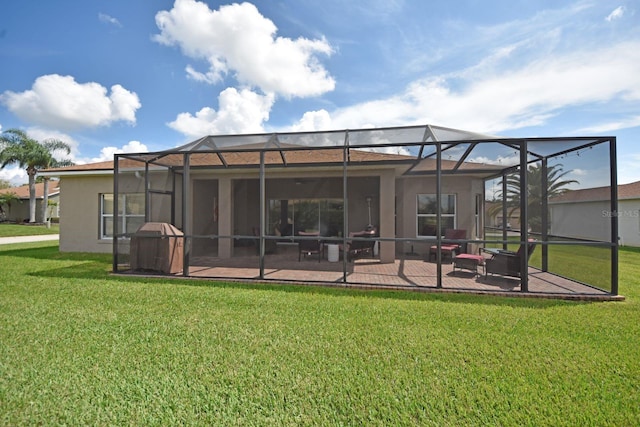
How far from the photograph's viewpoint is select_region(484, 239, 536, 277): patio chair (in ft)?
20.4

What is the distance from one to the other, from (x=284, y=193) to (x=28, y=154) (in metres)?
29.0

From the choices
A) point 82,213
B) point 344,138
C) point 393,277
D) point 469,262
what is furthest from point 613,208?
point 82,213

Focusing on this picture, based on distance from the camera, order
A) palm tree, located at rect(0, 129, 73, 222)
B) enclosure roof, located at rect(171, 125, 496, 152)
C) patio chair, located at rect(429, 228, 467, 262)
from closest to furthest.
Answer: enclosure roof, located at rect(171, 125, 496, 152), patio chair, located at rect(429, 228, 467, 262), palm tree, located at rect(0, 129, 73, 222)

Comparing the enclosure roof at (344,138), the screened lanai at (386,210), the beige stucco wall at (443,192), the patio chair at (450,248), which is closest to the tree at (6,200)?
the screened lanai at (386,210)

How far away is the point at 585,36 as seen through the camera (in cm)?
815

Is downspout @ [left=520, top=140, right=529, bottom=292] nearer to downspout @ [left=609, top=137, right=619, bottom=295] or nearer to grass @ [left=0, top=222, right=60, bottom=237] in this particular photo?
downspout @ [left=609, top=137, right=619, bottom=295]

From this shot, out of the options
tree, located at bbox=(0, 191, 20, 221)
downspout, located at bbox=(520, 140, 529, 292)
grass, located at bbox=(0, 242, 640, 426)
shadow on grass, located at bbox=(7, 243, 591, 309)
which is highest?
tree, located at bbox=(0, 191, 20, 221)

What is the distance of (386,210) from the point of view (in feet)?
30.8

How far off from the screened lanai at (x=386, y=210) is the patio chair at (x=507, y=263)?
3 cm

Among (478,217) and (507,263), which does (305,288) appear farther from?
(478,217)

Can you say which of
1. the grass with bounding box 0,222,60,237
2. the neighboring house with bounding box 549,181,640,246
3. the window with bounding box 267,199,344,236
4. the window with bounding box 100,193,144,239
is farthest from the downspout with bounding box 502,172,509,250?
the grass with bounding box 0,222,60,237

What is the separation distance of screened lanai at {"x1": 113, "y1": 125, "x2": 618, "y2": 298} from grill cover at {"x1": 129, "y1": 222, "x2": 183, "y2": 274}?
0.11 feet

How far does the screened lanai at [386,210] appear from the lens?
6.07 metres

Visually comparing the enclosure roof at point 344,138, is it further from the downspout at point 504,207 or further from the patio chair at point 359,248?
the downspout at point 504,207
